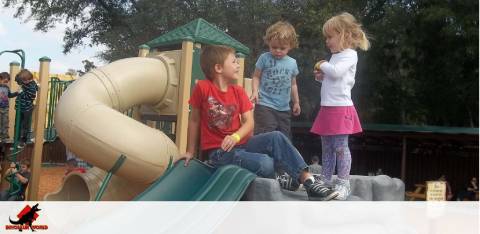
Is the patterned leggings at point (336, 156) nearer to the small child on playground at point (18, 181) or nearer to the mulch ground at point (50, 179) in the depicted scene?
the small child on playground at point (18, 181)

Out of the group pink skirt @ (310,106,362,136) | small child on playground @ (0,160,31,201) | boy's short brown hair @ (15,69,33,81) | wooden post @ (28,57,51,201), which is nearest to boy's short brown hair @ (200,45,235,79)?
pink skirt @ (310,106,362,136)

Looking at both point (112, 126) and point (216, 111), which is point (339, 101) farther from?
point (112, 126)

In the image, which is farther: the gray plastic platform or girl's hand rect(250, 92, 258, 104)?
girl's hand rect(250, 92, 258, 104)

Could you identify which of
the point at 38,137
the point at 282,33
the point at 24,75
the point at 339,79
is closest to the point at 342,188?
the point at 339,79

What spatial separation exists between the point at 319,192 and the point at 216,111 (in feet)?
3.08

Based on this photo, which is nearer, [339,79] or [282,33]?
[339,79]

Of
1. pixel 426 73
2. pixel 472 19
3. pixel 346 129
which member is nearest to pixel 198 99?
pixel 346 129

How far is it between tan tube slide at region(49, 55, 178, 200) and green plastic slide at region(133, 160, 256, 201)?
1.34 m

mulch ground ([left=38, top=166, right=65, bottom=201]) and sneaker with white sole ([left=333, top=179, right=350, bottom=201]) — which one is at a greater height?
sneaker with white sole ([left=333, top=179, right=350, bottom=201])

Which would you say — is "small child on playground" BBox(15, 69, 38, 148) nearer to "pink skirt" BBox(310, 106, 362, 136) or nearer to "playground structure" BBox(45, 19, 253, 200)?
"playground structure" BBox(45, 19, 253, 200)

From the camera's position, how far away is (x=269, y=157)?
11.2ft

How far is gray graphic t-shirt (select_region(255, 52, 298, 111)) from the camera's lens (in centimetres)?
421

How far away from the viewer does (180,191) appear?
11.5 feet
